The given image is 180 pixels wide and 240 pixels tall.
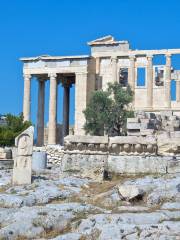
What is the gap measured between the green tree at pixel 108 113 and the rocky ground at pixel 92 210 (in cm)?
2389

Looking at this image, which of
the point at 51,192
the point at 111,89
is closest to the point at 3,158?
the point at 51,192

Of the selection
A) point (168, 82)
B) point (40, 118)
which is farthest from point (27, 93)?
point (168, 82)

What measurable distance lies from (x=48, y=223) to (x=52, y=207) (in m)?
1.17

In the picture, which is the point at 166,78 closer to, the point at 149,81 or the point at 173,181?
the point at 149,81

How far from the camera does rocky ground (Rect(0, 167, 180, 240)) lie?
10.9m

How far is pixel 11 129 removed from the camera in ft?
144

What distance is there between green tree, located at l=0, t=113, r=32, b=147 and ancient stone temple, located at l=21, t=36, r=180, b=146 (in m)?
9.32

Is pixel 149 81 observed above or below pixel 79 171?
above

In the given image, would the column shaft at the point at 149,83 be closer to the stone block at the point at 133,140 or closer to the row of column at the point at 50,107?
the row of column at the point at 50,107

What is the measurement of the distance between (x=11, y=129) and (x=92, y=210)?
3168cm

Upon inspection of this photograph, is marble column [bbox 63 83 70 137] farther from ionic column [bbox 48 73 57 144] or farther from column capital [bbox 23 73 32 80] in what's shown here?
column capital [bbox 23 73 32 80]

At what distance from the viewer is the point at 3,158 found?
1057 inches

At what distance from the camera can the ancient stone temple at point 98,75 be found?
179 feet

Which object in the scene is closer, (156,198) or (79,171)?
(156,198)
